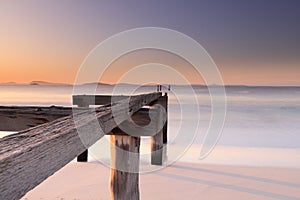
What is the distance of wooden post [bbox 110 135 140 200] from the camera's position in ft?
6.99

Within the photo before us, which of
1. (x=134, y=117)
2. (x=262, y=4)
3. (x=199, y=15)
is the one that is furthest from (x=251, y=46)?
(x=134, y=117)

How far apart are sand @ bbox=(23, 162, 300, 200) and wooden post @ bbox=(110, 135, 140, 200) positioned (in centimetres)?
207

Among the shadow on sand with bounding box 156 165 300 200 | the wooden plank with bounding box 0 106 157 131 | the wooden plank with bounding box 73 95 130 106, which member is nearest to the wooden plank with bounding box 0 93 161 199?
the wooden plank with bounding box 0 106 157 131

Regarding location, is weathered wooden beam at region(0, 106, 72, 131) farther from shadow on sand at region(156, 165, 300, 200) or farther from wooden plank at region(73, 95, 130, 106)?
wooden plank at region(73, 95, 130, 106)

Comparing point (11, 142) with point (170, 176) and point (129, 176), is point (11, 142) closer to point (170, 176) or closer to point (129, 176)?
point (129, 176)

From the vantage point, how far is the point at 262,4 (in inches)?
563

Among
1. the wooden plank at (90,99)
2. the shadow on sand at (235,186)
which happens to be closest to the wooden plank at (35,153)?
the shadow on sand at (235,186)

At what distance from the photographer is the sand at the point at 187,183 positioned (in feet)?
14.0

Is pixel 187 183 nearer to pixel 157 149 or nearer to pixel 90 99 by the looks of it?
pixel 157 149

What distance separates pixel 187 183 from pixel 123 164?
2992mm

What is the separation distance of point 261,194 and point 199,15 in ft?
36.5

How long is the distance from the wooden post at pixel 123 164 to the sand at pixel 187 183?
2072 mm

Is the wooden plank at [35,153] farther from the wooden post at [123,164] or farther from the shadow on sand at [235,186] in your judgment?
the shadow on sand at [235,186]

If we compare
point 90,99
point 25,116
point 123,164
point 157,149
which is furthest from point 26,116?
point 157,149
